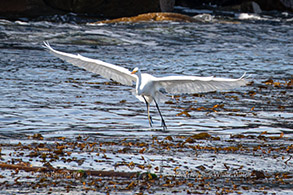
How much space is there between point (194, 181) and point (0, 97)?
5184 millimetres

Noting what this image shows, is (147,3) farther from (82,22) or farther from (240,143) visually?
(240,143)

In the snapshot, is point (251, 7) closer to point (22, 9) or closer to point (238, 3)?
point (238, 3)

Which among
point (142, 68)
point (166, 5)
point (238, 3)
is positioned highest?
point (166, 5)

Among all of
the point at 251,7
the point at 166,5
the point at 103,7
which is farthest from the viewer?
the point at 251,7

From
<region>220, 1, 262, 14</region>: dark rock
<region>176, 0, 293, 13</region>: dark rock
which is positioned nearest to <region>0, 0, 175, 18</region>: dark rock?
<region>220, 1, 262, 14</region>: dark rock

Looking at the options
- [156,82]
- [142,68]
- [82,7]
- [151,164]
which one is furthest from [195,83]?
[82,7]

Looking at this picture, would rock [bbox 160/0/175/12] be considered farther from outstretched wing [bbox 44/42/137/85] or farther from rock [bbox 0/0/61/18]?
outstretched wing [bbox 44/42/137/85]

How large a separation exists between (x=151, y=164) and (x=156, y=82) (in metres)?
2.20

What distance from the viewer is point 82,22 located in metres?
24.8

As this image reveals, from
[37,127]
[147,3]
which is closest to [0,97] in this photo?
[37,127]

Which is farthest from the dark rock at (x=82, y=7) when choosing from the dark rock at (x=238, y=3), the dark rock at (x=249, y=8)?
the dark rock at (x=238, y=3)

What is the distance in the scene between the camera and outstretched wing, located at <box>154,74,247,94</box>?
6.55m

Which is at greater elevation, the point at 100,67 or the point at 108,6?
the point at 100,67

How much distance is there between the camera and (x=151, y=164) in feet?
18.1
